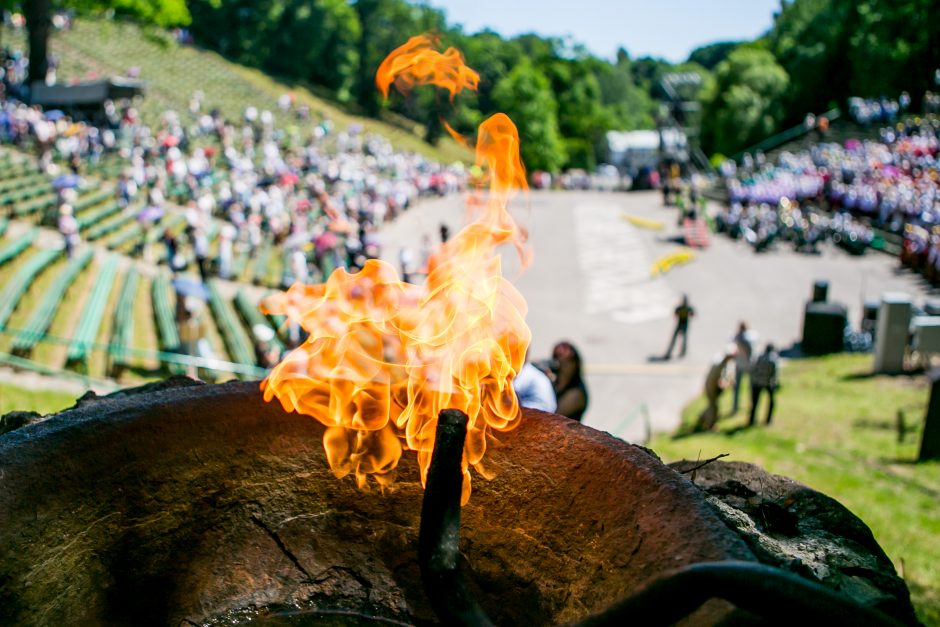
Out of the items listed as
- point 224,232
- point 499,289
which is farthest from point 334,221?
point 499,289

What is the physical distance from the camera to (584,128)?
284 ft

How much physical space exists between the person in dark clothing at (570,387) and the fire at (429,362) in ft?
7.79

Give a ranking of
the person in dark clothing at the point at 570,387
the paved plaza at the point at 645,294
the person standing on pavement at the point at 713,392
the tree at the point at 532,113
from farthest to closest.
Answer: the tree at the point at 532,113, the paved plaza at the point at 645,294, the person standing on pavement at the point at 713,392, the person in dark clothing at the point at 570,387

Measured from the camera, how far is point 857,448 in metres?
11.3

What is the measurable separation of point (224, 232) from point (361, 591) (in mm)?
17235

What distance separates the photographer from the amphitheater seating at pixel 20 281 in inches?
497

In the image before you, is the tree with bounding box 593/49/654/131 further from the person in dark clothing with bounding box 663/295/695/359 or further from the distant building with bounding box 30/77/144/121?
the person in dark clothing with bounding box 663/295/695/359

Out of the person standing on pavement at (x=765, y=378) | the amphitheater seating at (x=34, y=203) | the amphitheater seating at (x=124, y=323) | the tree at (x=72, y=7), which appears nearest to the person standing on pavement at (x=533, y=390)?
the amphitheater seating at (x=124, y=323)

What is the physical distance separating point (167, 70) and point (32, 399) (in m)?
39.8

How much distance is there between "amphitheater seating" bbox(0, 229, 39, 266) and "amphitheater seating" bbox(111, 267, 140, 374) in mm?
1976

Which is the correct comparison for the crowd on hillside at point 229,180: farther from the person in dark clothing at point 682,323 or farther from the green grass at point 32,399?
the person in dark clothing at point 682,323

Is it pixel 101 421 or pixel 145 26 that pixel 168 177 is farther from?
pixel 101 421

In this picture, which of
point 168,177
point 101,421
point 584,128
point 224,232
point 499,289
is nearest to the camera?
point 101,421

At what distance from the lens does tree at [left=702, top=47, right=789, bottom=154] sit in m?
59.9
